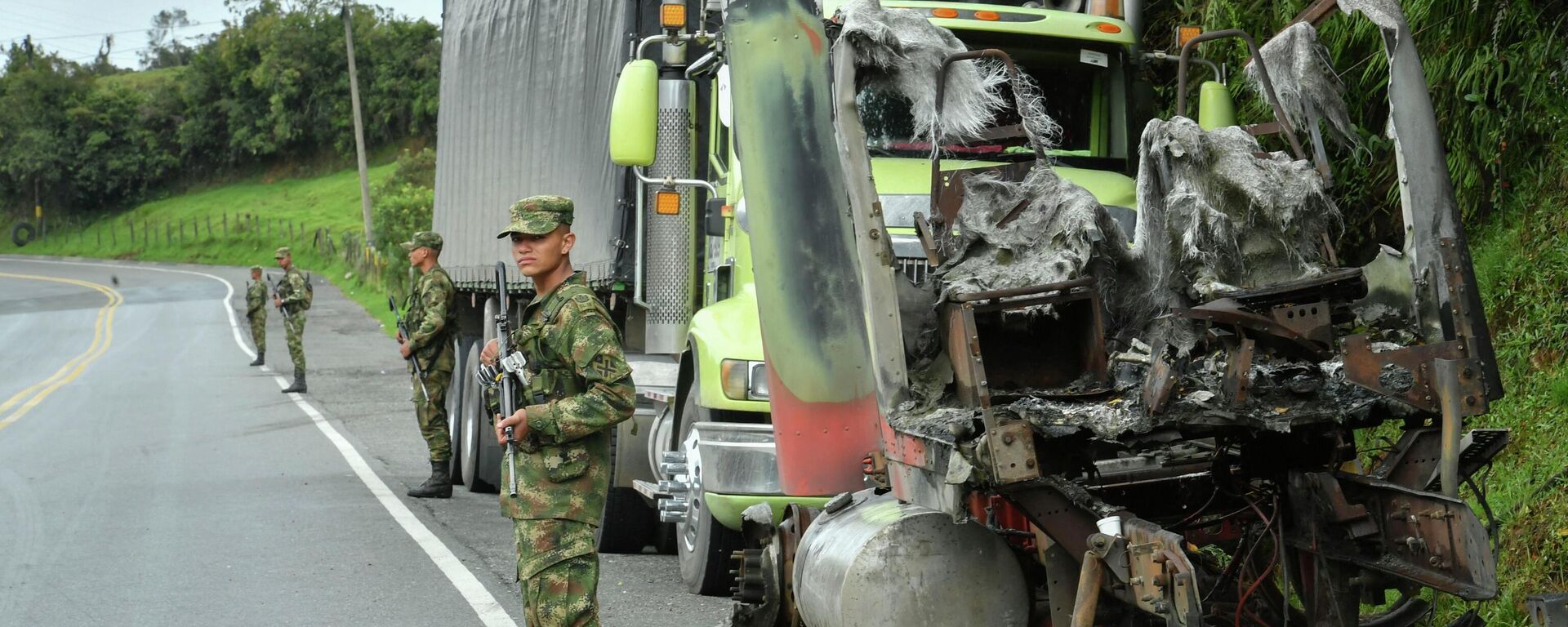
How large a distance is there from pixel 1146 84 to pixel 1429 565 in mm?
3665

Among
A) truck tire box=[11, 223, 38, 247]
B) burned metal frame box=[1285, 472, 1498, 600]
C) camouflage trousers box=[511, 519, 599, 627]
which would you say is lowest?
truck tire box=[11, 223, 38, 247]

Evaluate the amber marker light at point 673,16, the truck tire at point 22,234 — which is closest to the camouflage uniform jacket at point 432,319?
the amber marker light at point 673,16

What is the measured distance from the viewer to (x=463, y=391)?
12805 mm

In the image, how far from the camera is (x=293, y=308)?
2330 cm

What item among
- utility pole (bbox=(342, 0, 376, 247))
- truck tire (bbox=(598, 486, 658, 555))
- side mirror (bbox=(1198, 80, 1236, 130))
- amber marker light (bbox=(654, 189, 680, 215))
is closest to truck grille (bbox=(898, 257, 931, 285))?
side mirror (bbox=(1198, 80, 1236, 130))

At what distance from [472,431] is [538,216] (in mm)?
7031

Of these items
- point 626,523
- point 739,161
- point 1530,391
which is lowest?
point 626,523

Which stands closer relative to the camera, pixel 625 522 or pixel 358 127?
pixel 625 522

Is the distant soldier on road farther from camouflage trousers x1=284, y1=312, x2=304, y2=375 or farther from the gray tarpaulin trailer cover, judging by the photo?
the gray tarpaulin trailer cover

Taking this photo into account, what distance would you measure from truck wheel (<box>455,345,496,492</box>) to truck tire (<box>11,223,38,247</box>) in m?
79.1

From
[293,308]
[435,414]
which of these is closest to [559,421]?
[435,414]

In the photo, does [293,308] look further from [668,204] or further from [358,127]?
[358,127]

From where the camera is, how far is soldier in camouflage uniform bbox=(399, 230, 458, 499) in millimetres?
11711

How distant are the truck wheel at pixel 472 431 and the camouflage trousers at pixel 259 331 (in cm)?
1385
